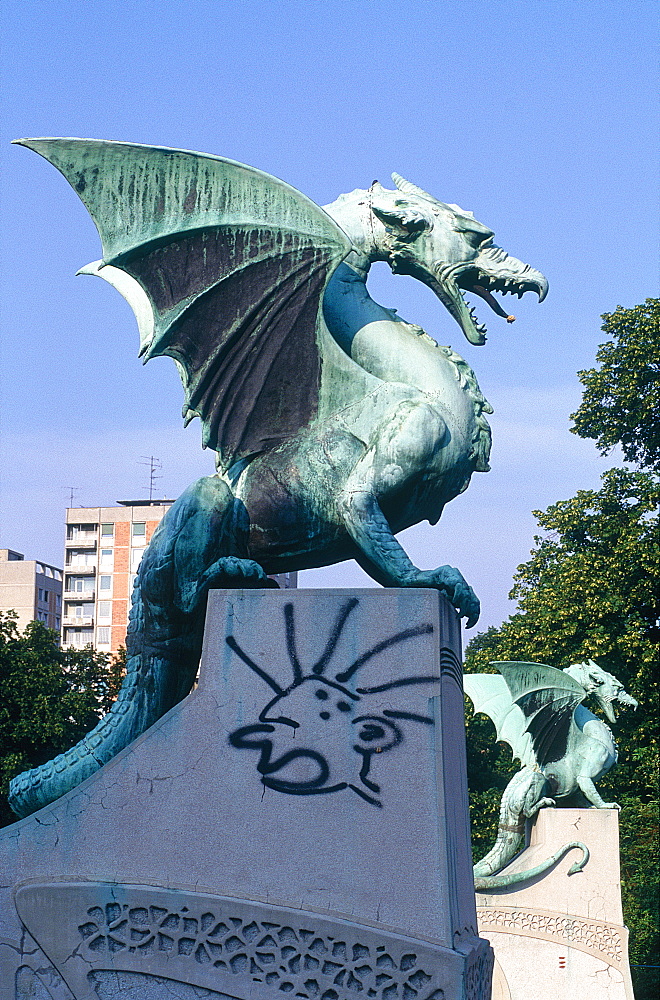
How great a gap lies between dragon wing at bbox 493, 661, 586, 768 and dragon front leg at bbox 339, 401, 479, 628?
946 centimetres

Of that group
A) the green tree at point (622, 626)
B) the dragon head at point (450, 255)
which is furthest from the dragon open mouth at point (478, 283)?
the green tree at point (622, 626)

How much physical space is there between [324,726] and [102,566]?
6716 centimetres

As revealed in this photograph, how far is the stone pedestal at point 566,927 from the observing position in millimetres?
13625

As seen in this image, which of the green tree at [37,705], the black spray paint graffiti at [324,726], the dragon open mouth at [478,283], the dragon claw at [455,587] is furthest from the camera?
the green tree at [37,705]

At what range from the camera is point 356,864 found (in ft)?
16.3

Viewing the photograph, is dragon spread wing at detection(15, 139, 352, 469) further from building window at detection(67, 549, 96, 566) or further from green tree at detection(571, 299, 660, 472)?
building window at detection(67, 549, 96, 566)

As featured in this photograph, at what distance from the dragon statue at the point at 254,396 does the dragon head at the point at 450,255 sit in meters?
0.34

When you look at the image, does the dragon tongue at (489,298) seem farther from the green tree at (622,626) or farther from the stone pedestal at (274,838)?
the green tree at (622,626)

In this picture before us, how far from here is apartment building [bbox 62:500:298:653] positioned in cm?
6919

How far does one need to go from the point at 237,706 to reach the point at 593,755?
37.0ft

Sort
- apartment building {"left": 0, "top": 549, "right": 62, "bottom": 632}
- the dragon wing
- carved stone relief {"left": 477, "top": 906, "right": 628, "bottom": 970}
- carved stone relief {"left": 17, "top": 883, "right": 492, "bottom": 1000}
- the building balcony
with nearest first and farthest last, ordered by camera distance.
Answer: carved stone relief {"left": 17, "top": 883, "right": 492, "bottom": 1000}, carved stone relief {"left": 477, "top": 906, "right": 628, "bottom": 970}, the dragon wing, apartment building {"left": 0, "top": 549, "right": 62, "bottom": 632}, the building balcony

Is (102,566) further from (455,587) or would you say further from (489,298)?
(455,587)

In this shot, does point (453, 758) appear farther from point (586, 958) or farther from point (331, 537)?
point (586, 958)

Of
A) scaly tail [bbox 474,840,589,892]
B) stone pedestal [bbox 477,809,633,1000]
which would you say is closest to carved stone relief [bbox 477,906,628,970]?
stone pedestal [bbox 477,809,633,1000]
